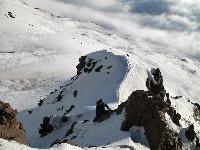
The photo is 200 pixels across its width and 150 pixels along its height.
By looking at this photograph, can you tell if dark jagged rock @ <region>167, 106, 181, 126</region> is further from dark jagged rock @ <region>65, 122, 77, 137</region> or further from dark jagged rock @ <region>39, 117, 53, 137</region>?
dark jagged rock @ <region>39, 117, 53, 137</region>

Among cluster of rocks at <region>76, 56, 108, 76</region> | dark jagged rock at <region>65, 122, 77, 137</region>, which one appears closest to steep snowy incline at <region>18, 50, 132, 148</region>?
cluster of rocks at <region>76, 56, 108, 76</region>

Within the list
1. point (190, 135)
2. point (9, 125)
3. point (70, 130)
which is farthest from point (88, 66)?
point (9, 125)

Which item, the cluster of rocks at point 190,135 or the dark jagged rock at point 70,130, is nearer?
the cluster of rocks at point 190,135

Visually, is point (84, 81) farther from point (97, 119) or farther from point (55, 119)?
point (97, 119)

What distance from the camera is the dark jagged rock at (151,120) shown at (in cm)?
6538

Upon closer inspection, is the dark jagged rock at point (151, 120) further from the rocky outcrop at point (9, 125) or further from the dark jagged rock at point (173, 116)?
the rocky outcrop at point (9, 125)

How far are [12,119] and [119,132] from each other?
61.6 ft

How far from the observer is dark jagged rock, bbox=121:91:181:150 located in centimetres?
6538

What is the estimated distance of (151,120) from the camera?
2603 inches

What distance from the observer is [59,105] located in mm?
110375

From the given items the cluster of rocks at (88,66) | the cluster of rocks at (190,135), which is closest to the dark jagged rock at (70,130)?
the cluster of rocks at (190,135)

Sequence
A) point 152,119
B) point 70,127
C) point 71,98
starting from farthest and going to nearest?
point 71,98 → point 70,127 → point 152,119

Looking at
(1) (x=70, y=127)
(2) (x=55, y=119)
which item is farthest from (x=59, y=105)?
(1) (x=70, y=127)

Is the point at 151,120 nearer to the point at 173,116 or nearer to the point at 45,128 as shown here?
the point at 173,116
